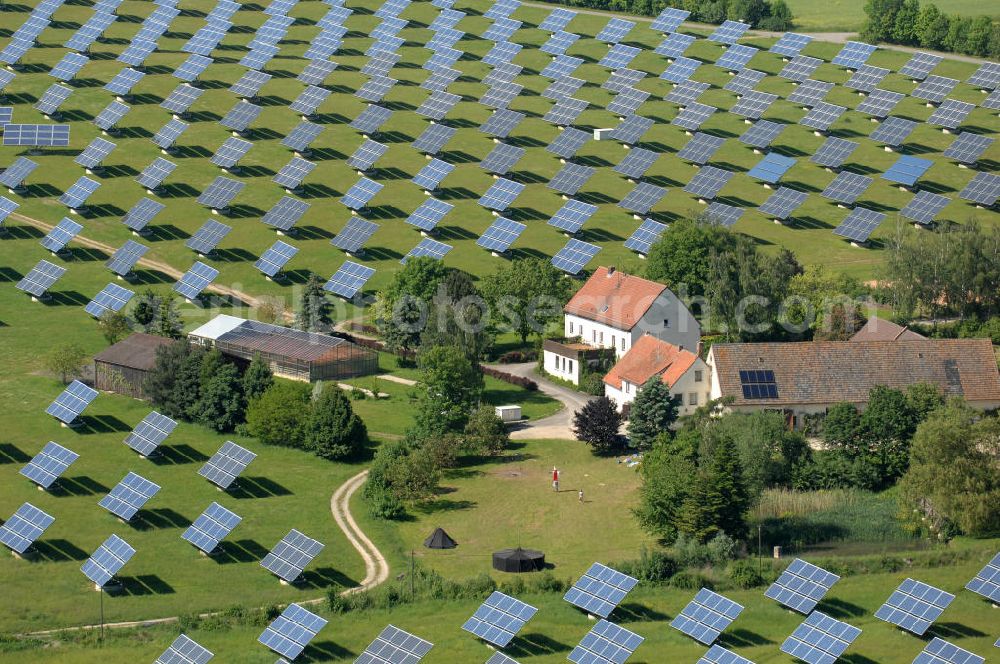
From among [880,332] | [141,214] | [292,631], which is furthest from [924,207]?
[292,631]

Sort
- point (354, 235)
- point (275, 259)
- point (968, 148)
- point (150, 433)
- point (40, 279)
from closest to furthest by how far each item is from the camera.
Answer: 1. point (150, 433)
2. point (40, 279)
3. point (275, 259)
4. point (354, 235)
5. point (968, 148)

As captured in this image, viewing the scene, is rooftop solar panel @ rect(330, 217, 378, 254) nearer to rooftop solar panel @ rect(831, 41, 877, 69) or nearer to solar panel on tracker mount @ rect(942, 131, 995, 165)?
solar panel on tracker mount @ rect(942, 131, 995, 165)

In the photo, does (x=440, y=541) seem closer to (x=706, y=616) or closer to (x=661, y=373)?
(x=706, y=616)

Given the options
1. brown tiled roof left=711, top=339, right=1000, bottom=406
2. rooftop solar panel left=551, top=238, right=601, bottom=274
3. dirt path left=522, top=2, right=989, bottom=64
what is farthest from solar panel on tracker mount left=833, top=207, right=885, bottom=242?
dirt path left=522, top=2, right=989, bottom=64

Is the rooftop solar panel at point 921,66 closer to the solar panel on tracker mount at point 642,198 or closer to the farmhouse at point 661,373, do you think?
the solar panel on tracker mount at point 642,198

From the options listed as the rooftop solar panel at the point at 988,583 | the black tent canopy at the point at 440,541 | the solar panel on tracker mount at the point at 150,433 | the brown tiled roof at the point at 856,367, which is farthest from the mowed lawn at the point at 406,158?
the rooftop solar panel at the point at 988,583
